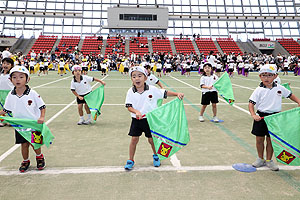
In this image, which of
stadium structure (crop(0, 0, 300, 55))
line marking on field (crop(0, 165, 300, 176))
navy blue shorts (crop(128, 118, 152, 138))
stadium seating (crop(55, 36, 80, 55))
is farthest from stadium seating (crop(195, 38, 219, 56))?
navy blue shorts (crop(128, 118, 152, 138))

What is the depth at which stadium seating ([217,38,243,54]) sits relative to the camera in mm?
43656

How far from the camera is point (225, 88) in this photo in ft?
21.1

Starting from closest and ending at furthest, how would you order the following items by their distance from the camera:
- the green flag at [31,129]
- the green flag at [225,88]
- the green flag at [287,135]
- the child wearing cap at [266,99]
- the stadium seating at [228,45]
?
the green flag at [287,135] < the green flag at [31,129] < the child wearing cap at [266,99] < the green flag at [225,88] < the stadium seating at [228,45]

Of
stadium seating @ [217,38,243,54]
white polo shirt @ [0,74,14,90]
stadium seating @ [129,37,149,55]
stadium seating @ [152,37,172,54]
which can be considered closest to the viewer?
white polo shirt @ [0,74,14,90]

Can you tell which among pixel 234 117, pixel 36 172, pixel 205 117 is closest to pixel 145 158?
pixel 36 172

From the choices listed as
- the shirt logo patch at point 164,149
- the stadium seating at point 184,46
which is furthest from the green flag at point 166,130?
the stadium seating at point 184,46

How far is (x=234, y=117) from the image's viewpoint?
7.12 metres

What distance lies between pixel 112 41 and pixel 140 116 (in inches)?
1728

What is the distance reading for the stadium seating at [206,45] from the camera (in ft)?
143

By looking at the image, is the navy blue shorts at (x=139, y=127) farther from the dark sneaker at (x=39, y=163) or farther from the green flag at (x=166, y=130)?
the dark sneaker at (x=39, y=163)

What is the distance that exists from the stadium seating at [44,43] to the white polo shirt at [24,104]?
41323mm

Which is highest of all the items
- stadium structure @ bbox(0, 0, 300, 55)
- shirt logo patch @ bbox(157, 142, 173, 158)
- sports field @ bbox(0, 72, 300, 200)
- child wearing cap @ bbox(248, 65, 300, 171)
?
stadium structure @ bbox(0, 0, 300, 55)

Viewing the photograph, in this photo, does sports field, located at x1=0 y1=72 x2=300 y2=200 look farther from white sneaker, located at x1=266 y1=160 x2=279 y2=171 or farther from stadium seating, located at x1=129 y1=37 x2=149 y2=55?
stadium seating, located at x1=129 y1=37 x2=149 y2=55

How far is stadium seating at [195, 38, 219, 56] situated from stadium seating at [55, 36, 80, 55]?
22241 mm
